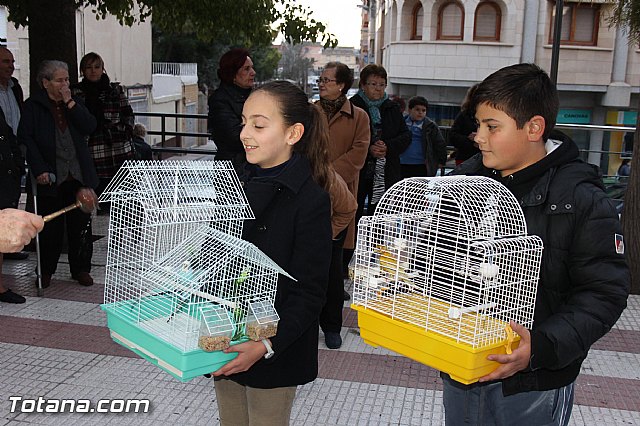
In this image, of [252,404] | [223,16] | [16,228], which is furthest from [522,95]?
[223,16]

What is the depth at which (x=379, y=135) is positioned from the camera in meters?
6.62

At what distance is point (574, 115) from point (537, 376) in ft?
80.6

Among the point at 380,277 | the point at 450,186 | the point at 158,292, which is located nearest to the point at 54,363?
the point at 158,292

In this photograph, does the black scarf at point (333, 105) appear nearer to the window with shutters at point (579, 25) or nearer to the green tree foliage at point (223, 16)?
the green tree foliage at point (223, 16)

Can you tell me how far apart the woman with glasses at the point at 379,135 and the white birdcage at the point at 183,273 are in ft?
13.1

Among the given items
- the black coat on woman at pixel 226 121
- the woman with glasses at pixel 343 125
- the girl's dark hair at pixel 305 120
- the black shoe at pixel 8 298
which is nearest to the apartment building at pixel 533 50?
the woman with glasses at pixel 343 125

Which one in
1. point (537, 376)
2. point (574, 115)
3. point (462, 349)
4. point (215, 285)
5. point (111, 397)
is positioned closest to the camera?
point (462, 349)

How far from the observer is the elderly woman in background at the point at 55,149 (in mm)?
5688

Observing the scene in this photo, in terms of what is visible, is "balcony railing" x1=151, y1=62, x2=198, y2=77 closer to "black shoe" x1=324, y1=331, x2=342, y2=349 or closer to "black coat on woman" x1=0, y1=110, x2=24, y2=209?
"black coat on woman" x1=0, y1=110, x2=24, y2=209

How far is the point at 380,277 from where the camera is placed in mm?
2416

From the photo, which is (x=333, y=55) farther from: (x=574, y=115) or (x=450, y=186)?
(x=450, y=186)

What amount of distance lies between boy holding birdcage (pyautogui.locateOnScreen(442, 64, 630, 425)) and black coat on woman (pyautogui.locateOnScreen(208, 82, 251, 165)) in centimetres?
316

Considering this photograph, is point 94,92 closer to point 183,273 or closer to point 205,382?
point 205,382

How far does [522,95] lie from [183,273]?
3.92 ft
